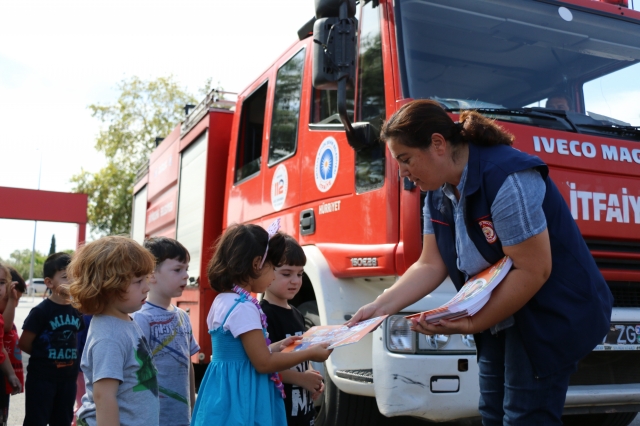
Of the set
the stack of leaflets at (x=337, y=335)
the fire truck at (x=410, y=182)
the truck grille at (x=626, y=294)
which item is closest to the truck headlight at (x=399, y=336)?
the fire truck at (x=410, y=182)

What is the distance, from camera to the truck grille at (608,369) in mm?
3340

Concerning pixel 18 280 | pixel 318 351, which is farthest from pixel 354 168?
pixel 18 280

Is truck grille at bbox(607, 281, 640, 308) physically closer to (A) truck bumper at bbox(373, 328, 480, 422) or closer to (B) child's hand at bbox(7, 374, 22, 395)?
(A) truck bumper at bbox(373, 328, 480, 422)

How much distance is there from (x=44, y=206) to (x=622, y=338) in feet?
72.1

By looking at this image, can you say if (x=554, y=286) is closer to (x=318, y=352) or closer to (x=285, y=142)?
(x=318, y=352)

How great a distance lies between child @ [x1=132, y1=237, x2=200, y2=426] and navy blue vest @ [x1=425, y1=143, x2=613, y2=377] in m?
1.55

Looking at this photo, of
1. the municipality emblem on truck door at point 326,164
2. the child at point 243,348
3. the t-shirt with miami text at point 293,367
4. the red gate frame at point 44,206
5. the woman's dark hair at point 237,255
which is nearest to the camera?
the child at point 243,348

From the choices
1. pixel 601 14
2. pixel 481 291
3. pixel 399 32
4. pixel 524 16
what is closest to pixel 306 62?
pixel 399 32

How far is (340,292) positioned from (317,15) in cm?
146

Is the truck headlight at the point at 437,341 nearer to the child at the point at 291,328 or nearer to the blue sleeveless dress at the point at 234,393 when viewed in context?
the child at the point at 291,328

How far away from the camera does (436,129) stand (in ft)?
7.34

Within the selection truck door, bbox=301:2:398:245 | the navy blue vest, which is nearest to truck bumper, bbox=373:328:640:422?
truck door, bbox=301:2:398:245

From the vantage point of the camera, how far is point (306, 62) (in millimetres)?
4379

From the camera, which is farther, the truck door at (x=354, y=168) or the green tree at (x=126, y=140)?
the green tree at (x=126, y=140)
